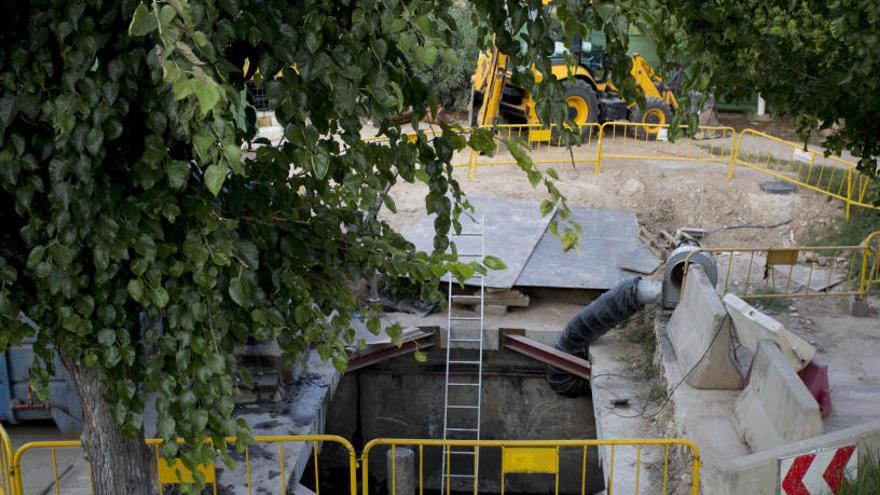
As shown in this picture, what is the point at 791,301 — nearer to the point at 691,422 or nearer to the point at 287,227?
the point at 691,422

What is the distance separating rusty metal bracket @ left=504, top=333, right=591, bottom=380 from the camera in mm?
11602

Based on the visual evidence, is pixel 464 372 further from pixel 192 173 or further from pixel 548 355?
pixel 192 173

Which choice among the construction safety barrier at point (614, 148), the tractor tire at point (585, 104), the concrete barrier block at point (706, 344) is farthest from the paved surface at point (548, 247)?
the tractor tire at point (585, 104)

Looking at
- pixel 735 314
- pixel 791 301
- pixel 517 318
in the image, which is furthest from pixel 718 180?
pixel 735 314

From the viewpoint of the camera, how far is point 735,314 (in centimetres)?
905

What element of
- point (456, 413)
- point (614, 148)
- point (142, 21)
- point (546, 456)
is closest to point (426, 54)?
point (142, 21)

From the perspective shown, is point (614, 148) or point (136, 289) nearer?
point (136, 289)

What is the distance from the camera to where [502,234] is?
14.0 m

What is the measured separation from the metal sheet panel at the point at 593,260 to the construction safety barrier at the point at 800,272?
1.26m

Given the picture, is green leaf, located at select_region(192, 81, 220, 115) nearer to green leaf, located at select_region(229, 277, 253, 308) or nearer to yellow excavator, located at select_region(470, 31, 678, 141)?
green leaf, located at select_region(229, 277, 253, 308)

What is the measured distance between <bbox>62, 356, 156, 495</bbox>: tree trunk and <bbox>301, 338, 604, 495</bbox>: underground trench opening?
8276 millimetres

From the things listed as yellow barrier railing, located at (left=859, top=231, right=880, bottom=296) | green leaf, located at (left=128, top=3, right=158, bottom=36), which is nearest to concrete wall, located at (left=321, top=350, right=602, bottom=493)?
yellow barrier railing, located at (left=859, top=231, right=880, bottom=296)

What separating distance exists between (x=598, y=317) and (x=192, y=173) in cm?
838

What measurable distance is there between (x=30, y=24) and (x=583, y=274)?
1051cm
